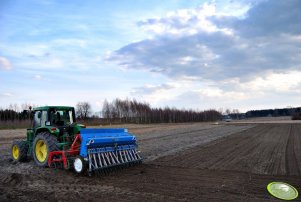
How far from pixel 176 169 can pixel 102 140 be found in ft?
8.25

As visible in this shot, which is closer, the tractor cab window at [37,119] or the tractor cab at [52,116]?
the tractor cab at [52,116]

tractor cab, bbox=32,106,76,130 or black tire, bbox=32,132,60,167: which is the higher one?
tractor cab, bbox=32,106,76,130

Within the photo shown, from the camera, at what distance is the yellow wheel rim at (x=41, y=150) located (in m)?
10.7

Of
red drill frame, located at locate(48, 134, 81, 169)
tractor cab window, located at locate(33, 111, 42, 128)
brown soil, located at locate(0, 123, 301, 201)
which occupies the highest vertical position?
tractor cab window, located at locate(33, 111, 42, 128)

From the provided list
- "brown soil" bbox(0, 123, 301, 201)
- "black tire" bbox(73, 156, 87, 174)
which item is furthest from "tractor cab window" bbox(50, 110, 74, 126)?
"black tire" bbox(73, 156, 87, 174)

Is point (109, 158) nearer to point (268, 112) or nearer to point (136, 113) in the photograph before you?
point (136, 113)

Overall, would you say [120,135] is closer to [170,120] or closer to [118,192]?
[118,192]

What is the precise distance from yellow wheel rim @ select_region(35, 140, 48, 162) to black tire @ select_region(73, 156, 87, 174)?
1.99 m

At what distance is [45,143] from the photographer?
10188 mm

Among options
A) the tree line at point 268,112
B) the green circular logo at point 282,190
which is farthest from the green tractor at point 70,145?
the tree line at point 268,112

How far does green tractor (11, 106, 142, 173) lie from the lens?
9243mm

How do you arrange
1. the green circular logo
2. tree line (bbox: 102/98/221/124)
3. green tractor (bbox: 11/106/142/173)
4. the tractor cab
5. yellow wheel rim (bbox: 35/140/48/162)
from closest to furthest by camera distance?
the green circular logo → green tractor (bbox: 11/106/142/173) → yellow wheel rim (bbox: 35/140/48/162) → the tractor cab → tree line (bbox: 102/98/221/124)

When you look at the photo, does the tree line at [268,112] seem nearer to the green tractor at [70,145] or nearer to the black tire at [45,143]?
the green tractor at [70,145]

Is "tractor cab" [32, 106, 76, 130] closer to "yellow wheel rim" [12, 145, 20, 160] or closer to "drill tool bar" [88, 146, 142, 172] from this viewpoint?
"yellow wheel rim" [12, 145, 20, 160]
